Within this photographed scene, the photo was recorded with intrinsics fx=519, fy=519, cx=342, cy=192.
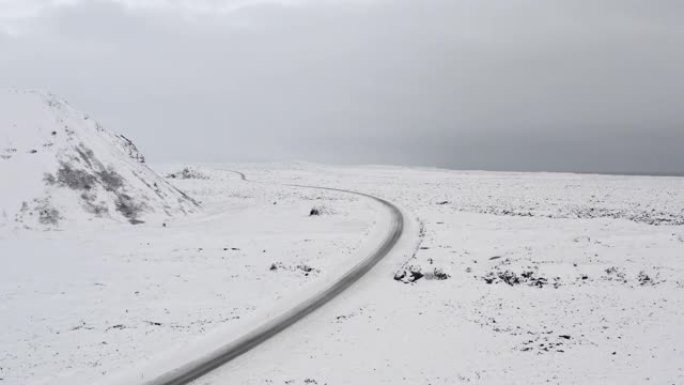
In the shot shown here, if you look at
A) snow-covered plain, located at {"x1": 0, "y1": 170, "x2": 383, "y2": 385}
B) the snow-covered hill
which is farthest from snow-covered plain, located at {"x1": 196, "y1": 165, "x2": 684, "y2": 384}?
the snow-covered hill

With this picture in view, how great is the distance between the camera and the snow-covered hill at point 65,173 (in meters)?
36.3

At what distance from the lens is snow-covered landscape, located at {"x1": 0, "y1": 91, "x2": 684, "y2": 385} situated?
15.1m

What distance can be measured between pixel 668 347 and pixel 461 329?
20.3 ft

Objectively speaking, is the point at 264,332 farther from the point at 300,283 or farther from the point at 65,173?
the point at 65,173

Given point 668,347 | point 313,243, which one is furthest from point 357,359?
point 313,243

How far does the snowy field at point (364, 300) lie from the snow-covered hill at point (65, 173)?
8.05 ft

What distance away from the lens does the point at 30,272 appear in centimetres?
2556

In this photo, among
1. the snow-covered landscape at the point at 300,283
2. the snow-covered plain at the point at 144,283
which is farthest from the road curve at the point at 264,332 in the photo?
the snow-covered plain at the point at 144,283

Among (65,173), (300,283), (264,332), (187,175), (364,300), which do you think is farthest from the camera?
(187,175)

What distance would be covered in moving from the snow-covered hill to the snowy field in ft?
8.05

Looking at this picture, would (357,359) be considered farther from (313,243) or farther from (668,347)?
(313,243)

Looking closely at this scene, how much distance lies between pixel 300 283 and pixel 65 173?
25221 millimetres

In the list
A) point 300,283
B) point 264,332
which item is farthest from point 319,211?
point 264,332

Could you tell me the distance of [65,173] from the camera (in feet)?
130
